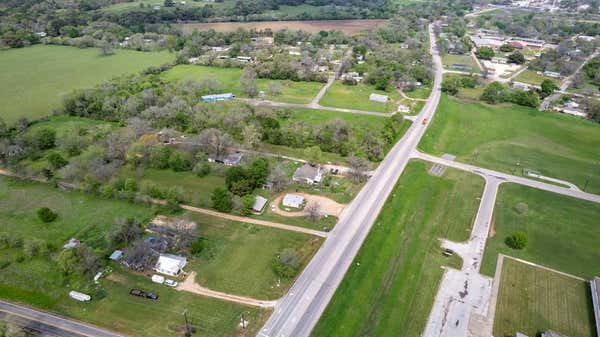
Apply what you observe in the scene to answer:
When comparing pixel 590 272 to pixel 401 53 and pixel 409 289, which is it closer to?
pixel 409 289

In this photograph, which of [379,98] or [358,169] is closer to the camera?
[358,169]

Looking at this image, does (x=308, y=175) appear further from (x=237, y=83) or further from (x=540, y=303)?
(x=237, y=83)

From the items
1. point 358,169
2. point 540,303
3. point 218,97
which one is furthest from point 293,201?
point 218,97

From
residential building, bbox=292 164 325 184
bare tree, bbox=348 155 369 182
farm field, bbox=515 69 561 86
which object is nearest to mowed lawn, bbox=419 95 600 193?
bare tree, bbox=348 155 369 182

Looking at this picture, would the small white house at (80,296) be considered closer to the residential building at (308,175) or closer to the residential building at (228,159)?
the residential building at (228,159)

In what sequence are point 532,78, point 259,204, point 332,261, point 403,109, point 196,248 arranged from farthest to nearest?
point 532,78 → point 403,109 → point 259,204 → point 196,248 → point 332,261

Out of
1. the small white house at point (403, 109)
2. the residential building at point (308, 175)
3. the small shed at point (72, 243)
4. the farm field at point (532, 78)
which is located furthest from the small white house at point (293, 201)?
the farm field at point (532, 78)

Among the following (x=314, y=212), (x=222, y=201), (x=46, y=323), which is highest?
(x=222, y=201)

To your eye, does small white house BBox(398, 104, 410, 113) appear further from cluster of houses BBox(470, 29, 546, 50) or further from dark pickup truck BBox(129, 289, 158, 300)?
cluster of houses BBox(470, 29, 546, 50)
